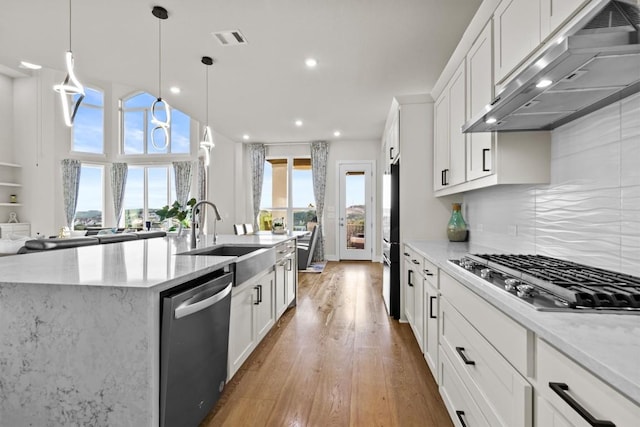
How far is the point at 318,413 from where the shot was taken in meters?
1.81

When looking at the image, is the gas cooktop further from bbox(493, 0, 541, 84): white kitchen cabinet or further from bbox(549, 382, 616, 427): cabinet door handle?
bbox(493, 0, 541, 84): white kitchen cabinet

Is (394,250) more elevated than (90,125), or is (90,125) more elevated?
(90,125)

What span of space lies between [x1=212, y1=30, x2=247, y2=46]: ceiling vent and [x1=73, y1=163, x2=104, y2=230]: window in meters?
7.46

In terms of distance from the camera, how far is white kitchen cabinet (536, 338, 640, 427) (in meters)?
0.59

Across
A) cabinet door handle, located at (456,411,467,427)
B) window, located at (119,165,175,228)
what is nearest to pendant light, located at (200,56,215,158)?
window, located at (119,165,175,228)

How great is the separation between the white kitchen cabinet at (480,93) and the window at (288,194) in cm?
572

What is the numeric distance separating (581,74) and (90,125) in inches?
417

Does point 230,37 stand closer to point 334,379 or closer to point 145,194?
point 334,379

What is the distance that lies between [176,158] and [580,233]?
8712mm

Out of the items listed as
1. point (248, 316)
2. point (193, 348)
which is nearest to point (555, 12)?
point (193, 348)

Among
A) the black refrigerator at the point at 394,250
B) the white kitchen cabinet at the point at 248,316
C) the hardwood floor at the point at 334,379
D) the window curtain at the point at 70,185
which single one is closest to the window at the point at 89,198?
the window curtain at the point at 70,185

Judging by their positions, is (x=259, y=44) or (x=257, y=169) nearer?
(x=259, y=44)

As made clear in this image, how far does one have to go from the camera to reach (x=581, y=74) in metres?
1.10

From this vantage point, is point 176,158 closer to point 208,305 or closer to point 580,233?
point 208,305
